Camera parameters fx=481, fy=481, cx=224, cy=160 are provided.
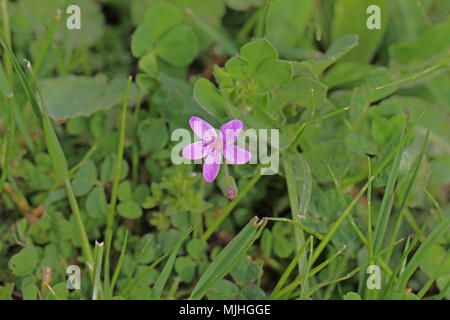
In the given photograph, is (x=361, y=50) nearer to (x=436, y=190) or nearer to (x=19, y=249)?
(x=436, y=190)

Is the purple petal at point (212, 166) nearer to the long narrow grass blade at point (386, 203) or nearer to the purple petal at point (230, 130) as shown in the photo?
the purple petal at point (230, 130)

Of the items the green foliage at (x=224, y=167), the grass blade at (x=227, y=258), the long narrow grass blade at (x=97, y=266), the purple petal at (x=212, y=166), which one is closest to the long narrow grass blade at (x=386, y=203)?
the green foliage at (x=224, y=167)

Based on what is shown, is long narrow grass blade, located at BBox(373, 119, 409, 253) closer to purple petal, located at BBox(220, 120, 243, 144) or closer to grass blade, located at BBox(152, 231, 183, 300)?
purple petal, located at BBox(220, 120, 243, 144)

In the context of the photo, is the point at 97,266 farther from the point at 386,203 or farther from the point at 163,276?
the point at 386,203

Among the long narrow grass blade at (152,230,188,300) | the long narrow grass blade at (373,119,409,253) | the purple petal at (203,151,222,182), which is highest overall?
the purple petal at (203,151,222,182)

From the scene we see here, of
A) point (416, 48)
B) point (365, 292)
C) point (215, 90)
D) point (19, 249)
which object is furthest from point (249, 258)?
point (416, 48)

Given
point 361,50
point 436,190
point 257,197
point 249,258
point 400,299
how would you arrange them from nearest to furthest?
point 400,299, point 249,258, point 257,197, point 436,190, point 361,50

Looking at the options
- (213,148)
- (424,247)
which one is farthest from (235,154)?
(424,247)

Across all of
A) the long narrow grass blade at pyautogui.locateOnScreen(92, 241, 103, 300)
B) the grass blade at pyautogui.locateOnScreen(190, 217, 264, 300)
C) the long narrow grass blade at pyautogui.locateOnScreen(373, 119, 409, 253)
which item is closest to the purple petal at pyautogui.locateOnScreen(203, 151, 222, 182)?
the grass blade at pyautogui.locateOnScreen(190, 217, 264, 300)
